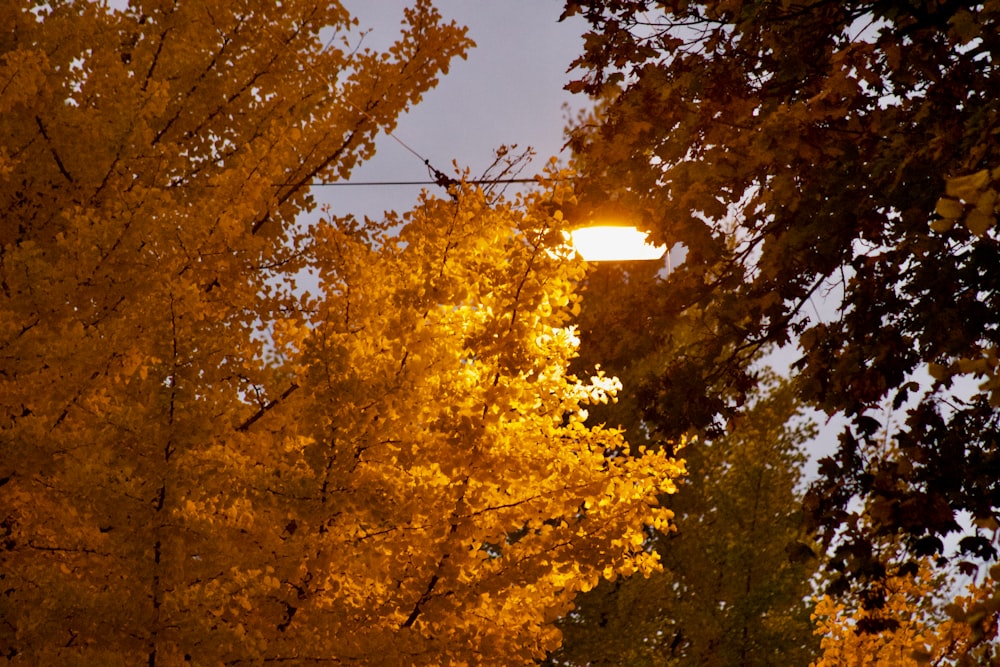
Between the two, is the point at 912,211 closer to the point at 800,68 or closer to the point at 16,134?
the point at 800,68

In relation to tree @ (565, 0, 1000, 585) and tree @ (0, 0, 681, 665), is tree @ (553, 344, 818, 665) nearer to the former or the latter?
tree @ (0, 0, 681, 665)

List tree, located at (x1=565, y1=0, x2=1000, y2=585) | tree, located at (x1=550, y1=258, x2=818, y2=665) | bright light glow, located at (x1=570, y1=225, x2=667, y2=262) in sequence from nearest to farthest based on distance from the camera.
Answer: tree, located at (x1=565, y1=0, x2=1000, y2=585) → bright light glow, located at (x1=570, y1=225, x2=667, y2=262) → tree, located at (x1=550, y1=258, x2=818, y2=665)

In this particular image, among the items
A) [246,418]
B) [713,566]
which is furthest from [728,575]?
[246,418]

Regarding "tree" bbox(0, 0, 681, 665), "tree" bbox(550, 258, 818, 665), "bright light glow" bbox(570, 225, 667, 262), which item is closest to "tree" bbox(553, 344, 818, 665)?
"tree" bbox(550, 258, 818, 665)

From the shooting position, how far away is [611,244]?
Answer: 552 cm

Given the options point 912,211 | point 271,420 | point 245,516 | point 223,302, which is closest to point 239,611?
point 245,516

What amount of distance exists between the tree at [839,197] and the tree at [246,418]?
105 cm

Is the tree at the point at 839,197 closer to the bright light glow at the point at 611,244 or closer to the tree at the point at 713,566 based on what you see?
the bright light glow at the point at 611,244

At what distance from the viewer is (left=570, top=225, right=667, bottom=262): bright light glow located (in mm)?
5340

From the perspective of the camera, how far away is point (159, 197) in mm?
5750

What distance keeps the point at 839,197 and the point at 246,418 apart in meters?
4.14

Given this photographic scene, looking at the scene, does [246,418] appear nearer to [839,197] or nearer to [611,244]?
[611,244]

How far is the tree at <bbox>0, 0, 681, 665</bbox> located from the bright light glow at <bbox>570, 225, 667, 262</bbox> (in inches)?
10.5

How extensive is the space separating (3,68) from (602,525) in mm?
4525
